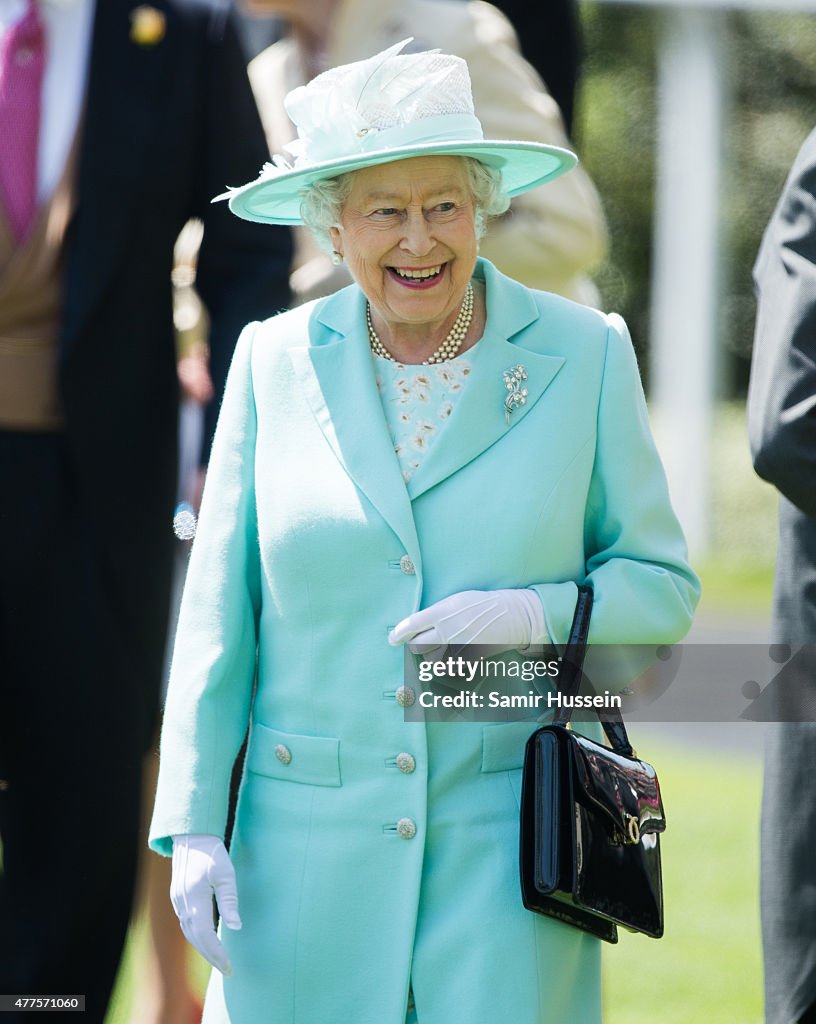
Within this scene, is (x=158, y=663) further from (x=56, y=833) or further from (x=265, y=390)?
(x=265, y=390)

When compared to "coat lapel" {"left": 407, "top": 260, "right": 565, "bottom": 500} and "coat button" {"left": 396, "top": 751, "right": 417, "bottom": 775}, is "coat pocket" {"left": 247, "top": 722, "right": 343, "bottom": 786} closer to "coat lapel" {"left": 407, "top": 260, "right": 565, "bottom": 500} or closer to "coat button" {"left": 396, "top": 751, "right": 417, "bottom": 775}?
"coat button" {"left": 396, "top": 751, "right": 417, "bottom": 775}

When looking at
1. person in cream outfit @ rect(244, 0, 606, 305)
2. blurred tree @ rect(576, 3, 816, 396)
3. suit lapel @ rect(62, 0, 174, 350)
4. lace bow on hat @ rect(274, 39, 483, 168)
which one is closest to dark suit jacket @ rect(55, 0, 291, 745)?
suit lapel @ rect(62, 0, 174, 350)

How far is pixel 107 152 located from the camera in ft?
12.9

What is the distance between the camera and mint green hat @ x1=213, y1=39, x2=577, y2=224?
119 inches

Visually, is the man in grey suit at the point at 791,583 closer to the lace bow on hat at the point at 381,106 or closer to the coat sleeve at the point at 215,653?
the lace bow on hat at the point at 381,106

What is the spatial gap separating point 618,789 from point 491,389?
25.5 inches

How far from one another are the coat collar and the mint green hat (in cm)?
23

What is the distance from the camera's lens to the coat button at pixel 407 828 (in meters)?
2.95

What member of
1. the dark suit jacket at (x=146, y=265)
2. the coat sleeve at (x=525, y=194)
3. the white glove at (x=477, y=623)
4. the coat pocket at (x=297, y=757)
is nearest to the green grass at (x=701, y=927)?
the dark suit jacket at (x=146, y=265)

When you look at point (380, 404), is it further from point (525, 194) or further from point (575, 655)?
point (525, 194)

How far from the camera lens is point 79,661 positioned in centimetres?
397

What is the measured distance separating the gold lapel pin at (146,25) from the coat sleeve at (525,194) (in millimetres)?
813

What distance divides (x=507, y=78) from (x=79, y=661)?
5.69 feet

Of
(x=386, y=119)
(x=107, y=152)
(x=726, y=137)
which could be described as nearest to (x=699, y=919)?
(x=107, y=152)
